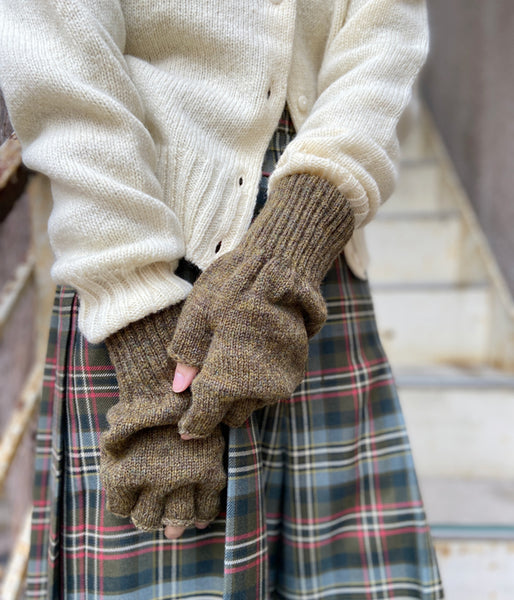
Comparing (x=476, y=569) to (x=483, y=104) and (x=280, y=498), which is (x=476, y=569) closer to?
(x=280, y=498)

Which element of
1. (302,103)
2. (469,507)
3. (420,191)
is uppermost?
(420,191)

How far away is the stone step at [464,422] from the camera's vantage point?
4.10 feet

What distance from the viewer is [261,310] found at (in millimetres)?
395

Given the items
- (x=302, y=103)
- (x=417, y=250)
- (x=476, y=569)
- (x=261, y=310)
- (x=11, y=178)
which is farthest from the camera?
(x=417, y=250)

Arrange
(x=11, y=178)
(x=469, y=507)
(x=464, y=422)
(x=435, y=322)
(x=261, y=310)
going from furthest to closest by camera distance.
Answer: (x=435, y=322), (x=464, y=422), (x=469, y=507), (x=11, y=178), (x=261, y=310)

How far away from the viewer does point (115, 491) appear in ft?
1.37

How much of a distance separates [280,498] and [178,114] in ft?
1.44

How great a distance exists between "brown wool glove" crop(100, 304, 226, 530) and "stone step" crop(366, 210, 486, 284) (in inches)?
59.8

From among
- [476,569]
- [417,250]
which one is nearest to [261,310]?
[476,569]

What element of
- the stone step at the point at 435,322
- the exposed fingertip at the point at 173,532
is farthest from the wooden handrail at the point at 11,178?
the stone step at the point at 435,322

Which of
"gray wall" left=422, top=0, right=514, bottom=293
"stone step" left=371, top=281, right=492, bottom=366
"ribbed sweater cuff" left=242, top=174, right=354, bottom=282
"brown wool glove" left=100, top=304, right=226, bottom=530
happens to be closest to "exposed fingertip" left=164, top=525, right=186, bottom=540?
"brown wool glove" left=100, top=304, right=226, bottom=530

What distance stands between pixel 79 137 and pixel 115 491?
0.31m

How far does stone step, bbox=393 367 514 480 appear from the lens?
1.25 meters

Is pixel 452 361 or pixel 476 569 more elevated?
pixel 452 361
